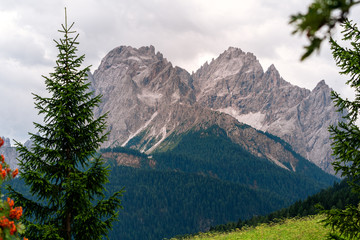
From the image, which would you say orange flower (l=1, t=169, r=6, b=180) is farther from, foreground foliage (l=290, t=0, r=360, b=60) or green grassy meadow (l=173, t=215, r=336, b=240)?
green grassy meadow (l=173, t=215, r=336, b=240)

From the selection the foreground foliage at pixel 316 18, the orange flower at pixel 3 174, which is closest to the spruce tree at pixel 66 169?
the orange flower at pixel 3 174

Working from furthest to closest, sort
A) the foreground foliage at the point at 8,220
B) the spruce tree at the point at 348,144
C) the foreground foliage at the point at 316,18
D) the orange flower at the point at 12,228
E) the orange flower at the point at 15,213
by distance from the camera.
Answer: the spruce tree at the point at 348,144 → the orange flower at the point at 15,213 → the orange flower at the point at 12,228 → the foreground foliage at the point at 8,220 → the foreground foliage at the point at 316,18

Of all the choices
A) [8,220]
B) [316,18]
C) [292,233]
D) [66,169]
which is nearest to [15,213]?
[8,220]

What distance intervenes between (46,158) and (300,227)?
787 inches

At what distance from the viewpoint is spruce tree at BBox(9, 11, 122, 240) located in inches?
639

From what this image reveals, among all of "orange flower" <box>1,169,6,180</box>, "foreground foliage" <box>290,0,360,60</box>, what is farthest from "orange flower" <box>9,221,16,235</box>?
"foreground foliage" <box>290,0,360,60</box>

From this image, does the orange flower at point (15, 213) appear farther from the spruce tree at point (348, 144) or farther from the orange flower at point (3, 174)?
the spruce tree at point (348, 144)

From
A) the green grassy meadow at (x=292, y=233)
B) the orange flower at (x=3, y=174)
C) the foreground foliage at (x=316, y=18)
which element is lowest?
the green grassy meadow at (x=292, y=233)

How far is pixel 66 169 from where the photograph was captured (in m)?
17.4

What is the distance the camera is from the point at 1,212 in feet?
24.9

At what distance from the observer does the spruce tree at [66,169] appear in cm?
1622

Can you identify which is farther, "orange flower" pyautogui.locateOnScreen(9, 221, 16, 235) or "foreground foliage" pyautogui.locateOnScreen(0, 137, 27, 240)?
"orange flower" pyautogui.locateOnScreen(9, 221, 16, 235)

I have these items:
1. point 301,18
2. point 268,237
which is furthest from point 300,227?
point 301,18

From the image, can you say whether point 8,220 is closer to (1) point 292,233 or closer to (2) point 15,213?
(2) point 15,213
